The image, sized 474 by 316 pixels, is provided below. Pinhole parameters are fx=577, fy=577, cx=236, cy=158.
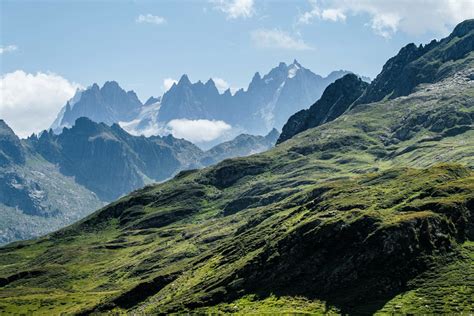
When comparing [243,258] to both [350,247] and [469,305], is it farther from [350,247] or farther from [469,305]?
[469,305]

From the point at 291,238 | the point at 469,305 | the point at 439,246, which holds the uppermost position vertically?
the point at 291,238

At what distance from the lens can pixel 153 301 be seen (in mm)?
197250

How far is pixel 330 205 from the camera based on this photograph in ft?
651

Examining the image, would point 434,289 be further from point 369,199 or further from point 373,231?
point 369,199

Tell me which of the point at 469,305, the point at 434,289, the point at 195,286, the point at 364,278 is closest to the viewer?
the point at 469,305

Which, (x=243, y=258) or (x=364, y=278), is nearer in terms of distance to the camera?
(x=364, y=278)

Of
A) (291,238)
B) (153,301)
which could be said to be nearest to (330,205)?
(291,238)

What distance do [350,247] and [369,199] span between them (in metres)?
40.1

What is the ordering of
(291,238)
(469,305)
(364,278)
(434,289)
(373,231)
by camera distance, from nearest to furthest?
(469,305) → (434,289) → (364,278) → (373,231) → (291,238)

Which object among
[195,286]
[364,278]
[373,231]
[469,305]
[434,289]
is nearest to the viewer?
[469,305]

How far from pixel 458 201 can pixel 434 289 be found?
36476 mm

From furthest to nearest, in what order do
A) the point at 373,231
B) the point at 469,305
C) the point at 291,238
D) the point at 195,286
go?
the point at 195,286, the point at 291,238, the point at 373,231, the point at 469,305

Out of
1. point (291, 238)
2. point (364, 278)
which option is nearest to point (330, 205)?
point (291, 238)

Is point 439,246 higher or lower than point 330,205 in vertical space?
lower
